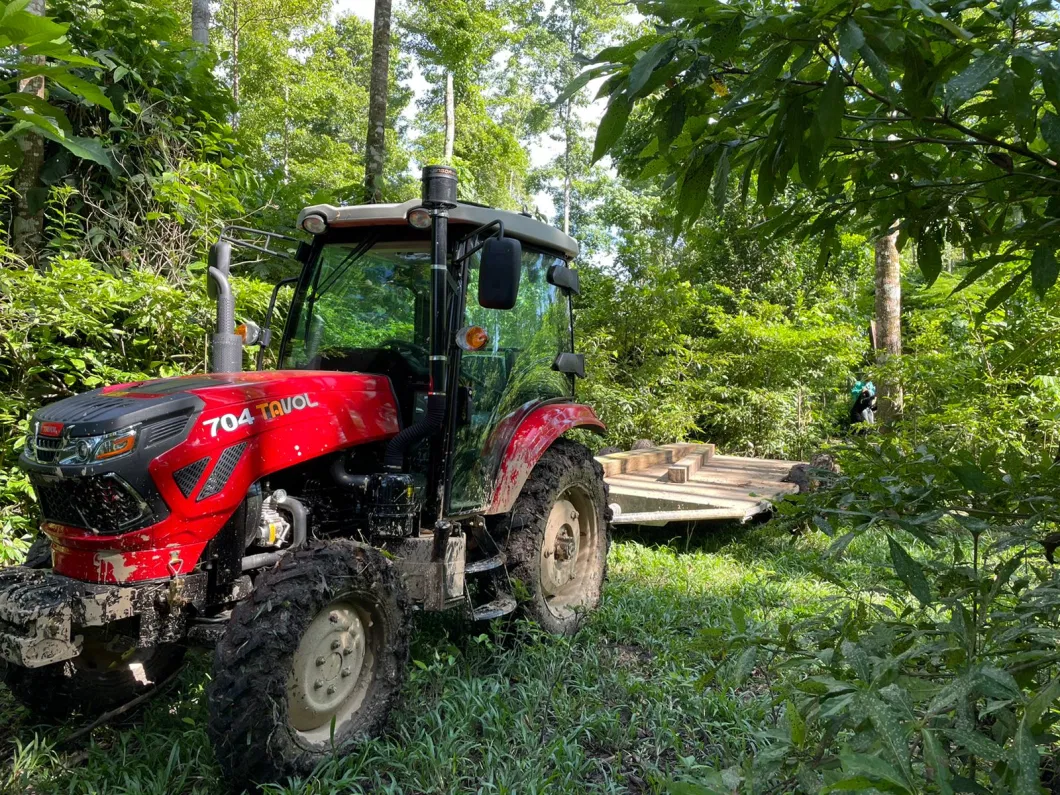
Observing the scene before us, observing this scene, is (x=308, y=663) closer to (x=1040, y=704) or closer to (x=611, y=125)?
(x=611, y=125)

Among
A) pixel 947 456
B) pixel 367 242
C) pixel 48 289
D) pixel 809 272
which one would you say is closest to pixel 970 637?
pixel 947 456

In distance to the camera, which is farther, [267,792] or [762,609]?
[762,609]

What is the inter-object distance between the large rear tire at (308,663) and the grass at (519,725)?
11cm

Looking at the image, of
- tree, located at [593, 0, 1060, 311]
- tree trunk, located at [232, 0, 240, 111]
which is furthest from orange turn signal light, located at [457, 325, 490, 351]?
tree trunk, located at [232, 0, 240, 111]

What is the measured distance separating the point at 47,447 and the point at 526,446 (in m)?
2.02

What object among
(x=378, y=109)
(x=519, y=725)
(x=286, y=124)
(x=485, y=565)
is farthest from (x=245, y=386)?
(x=286, y=124)

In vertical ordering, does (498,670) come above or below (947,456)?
below

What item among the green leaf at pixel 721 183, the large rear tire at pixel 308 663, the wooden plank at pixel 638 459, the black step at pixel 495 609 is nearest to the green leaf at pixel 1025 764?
the green leaf at pixel 721 183

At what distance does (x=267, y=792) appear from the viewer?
2.35m

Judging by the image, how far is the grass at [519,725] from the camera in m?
2.55

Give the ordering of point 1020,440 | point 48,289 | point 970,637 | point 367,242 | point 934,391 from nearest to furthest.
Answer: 1. point 970,637
2. point 367,242
3. point 48,289
4. point 1020,440
5. point 934,391

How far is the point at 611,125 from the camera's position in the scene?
4.50 feet

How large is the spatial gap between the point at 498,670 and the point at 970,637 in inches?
102

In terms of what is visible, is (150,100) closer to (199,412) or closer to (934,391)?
(199,412)
